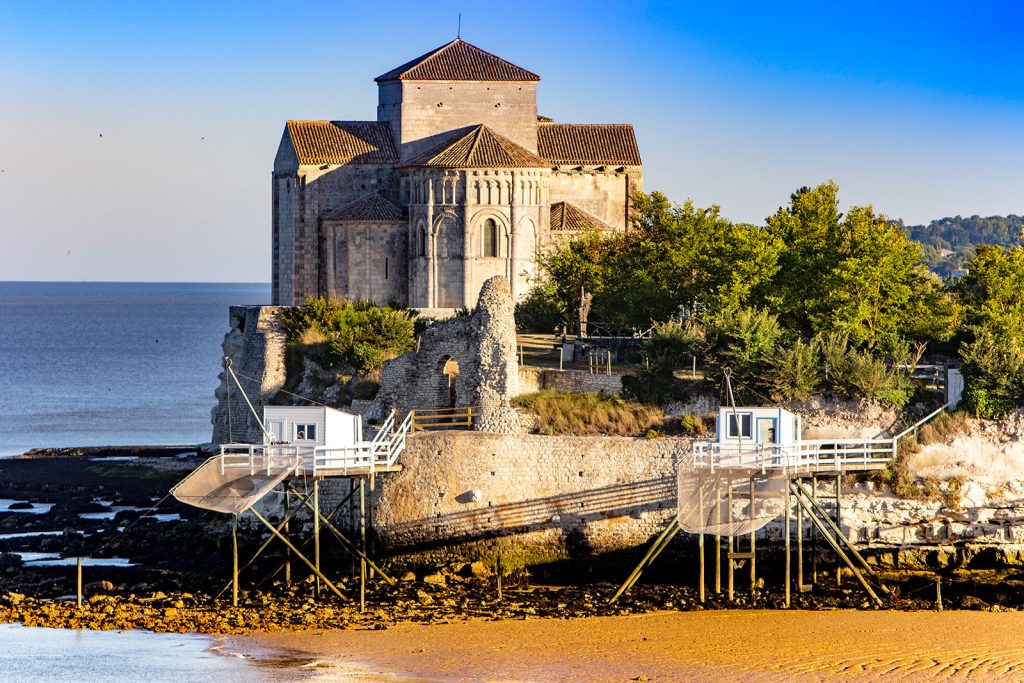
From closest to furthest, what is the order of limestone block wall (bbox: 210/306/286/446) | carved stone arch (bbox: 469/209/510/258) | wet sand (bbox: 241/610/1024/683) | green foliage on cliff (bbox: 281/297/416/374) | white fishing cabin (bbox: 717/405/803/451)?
1. wet sand (bbox: 241/610/1024/683)
2. white fishing cabin (bbox: 717/405/803/451)
3. green foliage on cliff (bbox: 281/297/416/374)
4. limestone block wall (bbox: 210/306/286/446)
5. carved stone arch (bbox: 469/209/510/258)

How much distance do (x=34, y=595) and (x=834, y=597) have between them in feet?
47.5

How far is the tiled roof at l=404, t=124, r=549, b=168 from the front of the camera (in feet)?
200

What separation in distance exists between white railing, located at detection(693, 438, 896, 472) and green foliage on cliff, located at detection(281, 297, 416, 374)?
52.5 feet

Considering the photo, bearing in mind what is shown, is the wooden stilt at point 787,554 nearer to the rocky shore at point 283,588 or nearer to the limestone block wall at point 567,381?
the rocky shore at point 283,588

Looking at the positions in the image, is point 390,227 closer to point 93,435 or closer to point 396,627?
point 93,435

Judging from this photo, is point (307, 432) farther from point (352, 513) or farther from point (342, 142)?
point (342, 142)

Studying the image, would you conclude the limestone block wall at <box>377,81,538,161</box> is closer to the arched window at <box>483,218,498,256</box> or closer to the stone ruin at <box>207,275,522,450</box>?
the arched window at <box>483,218,498,256</box>

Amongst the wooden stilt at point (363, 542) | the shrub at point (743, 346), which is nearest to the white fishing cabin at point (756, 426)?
the shrub at point (743, 346)

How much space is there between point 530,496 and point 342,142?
29709 mm

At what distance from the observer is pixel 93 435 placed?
6756cm

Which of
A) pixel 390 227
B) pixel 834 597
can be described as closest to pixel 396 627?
pixel 834 597

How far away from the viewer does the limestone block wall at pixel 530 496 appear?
36875mm

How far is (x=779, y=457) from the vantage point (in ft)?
113

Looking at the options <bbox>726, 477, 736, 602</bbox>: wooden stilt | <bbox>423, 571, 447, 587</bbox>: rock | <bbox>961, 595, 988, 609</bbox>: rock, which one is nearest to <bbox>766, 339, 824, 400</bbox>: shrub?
<bbox>726, 477, 736, 602</bbox>: wooden stilt
